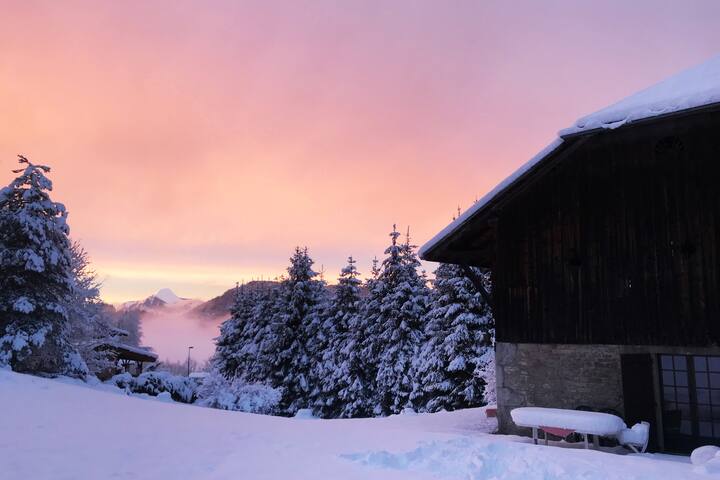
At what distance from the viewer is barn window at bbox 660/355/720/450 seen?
1002cm

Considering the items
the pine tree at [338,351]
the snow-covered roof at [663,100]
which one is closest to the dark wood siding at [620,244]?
the snow-covered roof at [663,100]

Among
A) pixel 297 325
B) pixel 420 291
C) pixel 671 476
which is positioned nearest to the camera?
pixel 671 476

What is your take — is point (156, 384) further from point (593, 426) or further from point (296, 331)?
point (593, 426)

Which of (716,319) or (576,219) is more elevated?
(576,219)

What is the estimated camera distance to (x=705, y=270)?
995 centimetres

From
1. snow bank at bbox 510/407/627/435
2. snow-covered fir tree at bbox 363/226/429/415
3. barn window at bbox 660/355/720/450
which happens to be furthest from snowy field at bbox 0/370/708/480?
snow-covered fir tree at bbox 363/226/429/415

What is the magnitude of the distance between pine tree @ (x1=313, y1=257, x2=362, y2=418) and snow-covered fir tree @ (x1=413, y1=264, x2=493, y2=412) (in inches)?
223

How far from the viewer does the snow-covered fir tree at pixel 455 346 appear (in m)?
25.3

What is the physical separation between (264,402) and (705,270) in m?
23.0

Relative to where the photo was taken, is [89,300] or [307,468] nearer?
[307,468]

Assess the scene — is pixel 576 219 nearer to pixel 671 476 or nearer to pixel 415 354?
pixel 671 476

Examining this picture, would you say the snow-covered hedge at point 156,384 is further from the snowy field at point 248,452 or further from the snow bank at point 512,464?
the snow bank at point 512,464

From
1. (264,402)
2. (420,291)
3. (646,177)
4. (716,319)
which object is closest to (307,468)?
(716,319)

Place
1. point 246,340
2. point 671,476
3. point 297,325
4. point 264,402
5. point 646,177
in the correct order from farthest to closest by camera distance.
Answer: point 246,340
point 297,325
point 264,402
point 646,177
point 671,476
